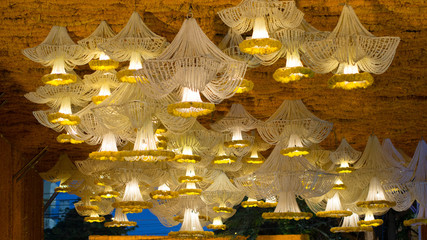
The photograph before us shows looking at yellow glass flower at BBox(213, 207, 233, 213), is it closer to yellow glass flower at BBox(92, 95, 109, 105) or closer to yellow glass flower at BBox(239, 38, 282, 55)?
yellow glass flower at BBox(92, 95, 109, 105)

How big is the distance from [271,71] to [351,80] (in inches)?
102

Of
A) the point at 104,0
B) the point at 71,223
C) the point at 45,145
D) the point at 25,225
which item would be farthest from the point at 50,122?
the point at 71,223

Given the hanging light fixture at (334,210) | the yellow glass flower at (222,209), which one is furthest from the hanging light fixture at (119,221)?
the hanging light fixture at (334,210)

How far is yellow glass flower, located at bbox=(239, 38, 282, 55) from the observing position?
241 inches

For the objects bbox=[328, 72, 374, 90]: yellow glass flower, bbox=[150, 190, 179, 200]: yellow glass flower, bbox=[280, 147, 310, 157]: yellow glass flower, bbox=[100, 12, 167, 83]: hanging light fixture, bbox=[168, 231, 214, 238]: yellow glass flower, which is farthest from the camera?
bbox=[168, 231, 214, 238]: yellow glass flower

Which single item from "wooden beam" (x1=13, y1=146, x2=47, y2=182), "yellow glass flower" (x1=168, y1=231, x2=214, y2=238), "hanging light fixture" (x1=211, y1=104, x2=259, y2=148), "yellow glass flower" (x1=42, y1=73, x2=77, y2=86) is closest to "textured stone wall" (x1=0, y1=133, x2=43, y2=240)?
"wooden beam" (x1=13, y1=146, x2=47, y2=182)

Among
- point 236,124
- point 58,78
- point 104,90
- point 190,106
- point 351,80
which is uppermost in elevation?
point 236,124

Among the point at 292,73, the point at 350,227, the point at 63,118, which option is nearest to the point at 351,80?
the point at 292,73

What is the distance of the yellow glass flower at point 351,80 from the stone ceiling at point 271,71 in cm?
86

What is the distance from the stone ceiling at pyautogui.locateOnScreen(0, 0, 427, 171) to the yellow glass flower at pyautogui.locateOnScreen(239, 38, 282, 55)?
74 centimetres

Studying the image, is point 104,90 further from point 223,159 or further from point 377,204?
point 377,204

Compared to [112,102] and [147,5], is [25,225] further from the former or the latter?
[147,5]

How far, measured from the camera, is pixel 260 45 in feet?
20.2

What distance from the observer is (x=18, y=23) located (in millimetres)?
7230
